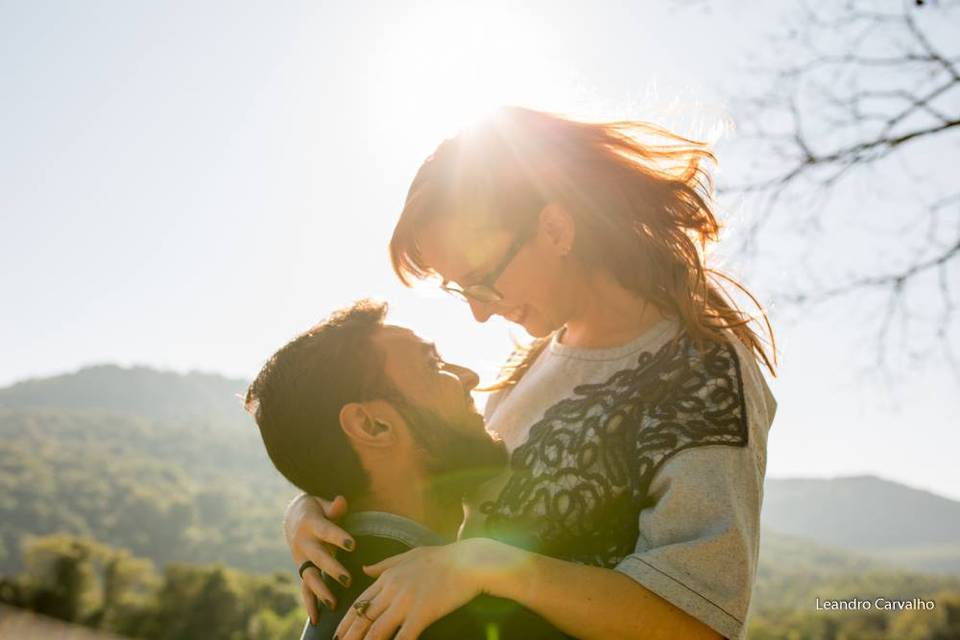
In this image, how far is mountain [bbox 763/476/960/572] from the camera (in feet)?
255

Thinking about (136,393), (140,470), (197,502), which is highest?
(136,393)

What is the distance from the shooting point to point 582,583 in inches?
56.2

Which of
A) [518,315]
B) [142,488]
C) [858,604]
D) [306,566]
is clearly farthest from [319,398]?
[142,488]

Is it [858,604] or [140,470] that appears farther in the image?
[140,470]

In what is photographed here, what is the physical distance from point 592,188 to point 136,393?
156 m

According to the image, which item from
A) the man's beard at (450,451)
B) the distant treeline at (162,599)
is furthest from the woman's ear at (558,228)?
the distant treeline at (162,599)

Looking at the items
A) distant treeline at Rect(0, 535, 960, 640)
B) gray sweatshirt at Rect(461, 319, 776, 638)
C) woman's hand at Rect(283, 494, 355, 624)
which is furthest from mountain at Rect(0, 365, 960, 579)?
woman's hand at Rect(283, 494, 355, 624)

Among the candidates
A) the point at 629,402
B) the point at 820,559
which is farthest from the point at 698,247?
the point at 820,559

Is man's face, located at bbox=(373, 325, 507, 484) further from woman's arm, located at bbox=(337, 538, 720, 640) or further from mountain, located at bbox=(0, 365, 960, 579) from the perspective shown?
mountain, located at bbox=(0, 365, 960, 579)

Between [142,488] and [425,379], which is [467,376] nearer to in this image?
[425,379]

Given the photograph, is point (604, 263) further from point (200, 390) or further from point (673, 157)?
point (200, 390)

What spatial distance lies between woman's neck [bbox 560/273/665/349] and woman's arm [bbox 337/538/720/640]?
0.73 metres

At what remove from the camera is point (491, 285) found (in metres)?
2.21

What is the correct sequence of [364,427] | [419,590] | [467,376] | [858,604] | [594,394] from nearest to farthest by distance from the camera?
1. [419,590]
2. [364,427]
3. [594,394]
4. [467,376]
5. [858,604]
